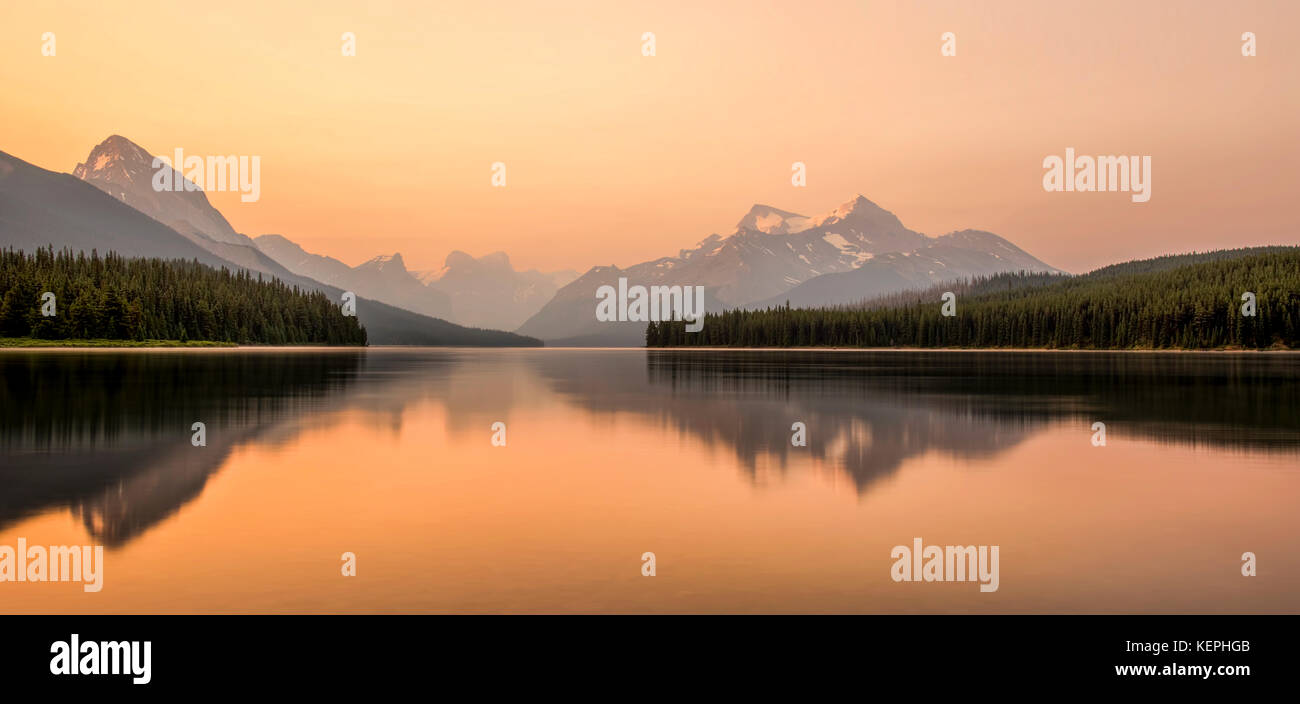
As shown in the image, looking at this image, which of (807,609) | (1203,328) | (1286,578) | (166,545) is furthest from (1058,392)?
(1203,328)

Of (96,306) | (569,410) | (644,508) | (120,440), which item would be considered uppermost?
(96,306)

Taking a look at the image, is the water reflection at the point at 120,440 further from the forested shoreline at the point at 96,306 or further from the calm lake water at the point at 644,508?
the forested shoreline at the point at 96,306

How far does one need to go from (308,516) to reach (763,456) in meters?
14.6

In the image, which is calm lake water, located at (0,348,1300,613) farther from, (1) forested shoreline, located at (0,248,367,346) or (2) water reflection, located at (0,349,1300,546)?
(1) forested shoreline, located at (0,248,367,346)

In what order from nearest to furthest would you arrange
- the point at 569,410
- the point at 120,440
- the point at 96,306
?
the point at 120,440, the point at 569,410, the point at 96,306

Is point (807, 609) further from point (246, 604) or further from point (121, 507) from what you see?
point (121, 507)

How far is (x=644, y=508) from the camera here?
18.2 meters

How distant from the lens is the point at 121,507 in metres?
17.5

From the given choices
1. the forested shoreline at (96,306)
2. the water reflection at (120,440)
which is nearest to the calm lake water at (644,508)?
the water reflection at (120,440)

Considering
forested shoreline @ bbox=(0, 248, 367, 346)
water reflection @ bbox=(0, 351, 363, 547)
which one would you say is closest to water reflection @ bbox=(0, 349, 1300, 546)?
water reflection @ bbox=(0, 351, 363, 547)

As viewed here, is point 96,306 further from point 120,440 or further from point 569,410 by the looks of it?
point 120,440

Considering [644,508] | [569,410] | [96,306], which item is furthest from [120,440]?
[96,306]

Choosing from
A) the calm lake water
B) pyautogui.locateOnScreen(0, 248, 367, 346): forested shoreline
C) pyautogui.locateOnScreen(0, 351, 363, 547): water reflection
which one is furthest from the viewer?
pyautogui.locateOnScreen(0, 248, 367, 346): forested shoreline

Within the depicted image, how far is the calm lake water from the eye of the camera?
1198cm
